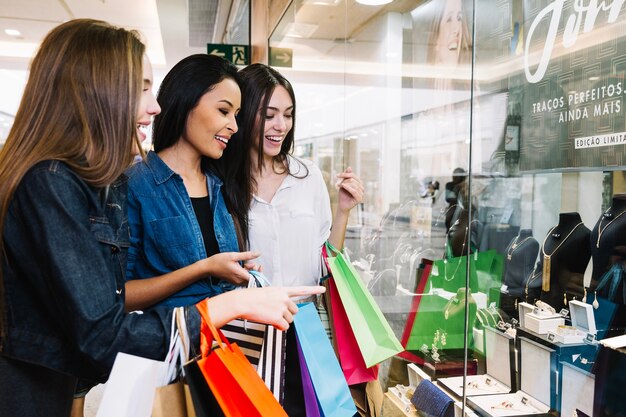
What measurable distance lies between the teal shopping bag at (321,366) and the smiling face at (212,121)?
0.55 m

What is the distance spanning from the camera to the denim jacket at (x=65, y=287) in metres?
0.76

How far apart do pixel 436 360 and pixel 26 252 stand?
48.4 inches

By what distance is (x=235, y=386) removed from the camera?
76 centimetres

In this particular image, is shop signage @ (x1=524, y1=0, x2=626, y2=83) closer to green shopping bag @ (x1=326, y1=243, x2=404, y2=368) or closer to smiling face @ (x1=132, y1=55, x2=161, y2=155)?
green shopping bag @ (x1=326, y1=243, x2=404, y2=368)

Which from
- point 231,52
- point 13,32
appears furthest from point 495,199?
point 13,32

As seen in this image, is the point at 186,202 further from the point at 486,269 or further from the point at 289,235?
the point at 486,269

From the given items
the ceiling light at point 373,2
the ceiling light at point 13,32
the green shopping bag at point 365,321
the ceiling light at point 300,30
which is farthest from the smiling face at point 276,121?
the ceiling light at point 13,32

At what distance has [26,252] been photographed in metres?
0.79

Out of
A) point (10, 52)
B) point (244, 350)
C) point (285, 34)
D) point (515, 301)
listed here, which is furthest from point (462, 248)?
point (10, 52)

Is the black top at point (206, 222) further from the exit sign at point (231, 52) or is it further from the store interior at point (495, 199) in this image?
the exit sign at point (231, 52)

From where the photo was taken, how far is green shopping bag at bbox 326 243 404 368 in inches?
45.9

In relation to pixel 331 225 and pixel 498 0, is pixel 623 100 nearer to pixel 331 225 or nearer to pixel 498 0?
pixel 498 0

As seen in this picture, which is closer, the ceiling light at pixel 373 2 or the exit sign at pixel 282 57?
the ceiling light at pixel 373 2

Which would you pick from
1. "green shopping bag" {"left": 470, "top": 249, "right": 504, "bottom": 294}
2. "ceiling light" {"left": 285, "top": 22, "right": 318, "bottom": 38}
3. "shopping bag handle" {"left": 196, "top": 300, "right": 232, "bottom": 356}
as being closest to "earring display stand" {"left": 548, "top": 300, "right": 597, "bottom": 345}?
"green shopping bag" {"left": 470, "top": 249, "right": 504, "bottom": 294}
